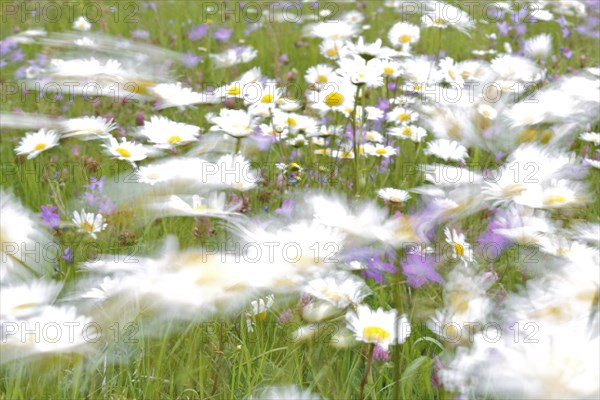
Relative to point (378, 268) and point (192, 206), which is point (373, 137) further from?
point (192, 206)

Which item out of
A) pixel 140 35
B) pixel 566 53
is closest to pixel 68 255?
pixel 140 35

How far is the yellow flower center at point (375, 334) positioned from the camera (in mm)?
441

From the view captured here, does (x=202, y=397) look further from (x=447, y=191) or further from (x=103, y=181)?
(x=103, y=181)

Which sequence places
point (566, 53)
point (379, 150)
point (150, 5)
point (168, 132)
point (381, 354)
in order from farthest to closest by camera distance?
1. point (150, 5)
2. point (566, 53)
3. point (379, 150)
4. point (168, 132)
5. point (381, 354)

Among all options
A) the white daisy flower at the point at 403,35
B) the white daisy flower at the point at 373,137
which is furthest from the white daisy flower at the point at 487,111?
the white daisy flower at the point at 403,35

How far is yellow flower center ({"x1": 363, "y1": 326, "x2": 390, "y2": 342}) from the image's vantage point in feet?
1.45

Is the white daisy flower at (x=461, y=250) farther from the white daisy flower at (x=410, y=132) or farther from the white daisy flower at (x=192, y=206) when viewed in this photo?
the white daisy flower at (x=410, y=132)

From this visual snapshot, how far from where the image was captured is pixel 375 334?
45 centimetres

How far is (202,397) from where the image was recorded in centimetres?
52

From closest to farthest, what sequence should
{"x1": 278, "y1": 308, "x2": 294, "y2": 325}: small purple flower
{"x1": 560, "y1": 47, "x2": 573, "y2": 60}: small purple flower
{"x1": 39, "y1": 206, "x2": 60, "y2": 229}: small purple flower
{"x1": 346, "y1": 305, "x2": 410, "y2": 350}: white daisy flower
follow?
1. {"x1": 346, "y1": 305, "x2": 410, "y2": 350}: white daisy flower
2. {"x1": 278, "y1": 308, "x2": 294, "y2": 325}: small purple flower
3. {"x1": 39, "y1": 206, "x2": 60, "y2": 229}: small purple flower
4. {"x1": 560, "y1": 47, "x2": 573, "y2": 60}: small purple flower

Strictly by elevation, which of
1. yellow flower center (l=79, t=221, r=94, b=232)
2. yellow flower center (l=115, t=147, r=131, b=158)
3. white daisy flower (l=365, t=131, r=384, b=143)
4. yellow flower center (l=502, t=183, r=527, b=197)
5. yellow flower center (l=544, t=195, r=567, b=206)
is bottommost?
white daisy flower (l=365, t=131, r=384, b=143)

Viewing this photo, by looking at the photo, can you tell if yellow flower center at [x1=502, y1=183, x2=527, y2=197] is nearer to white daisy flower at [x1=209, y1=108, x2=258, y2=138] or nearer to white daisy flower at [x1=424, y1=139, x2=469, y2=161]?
white daisy flower at [x1=209, y1=108, x2=258, y2=138]

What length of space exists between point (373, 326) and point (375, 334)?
1 centimetres

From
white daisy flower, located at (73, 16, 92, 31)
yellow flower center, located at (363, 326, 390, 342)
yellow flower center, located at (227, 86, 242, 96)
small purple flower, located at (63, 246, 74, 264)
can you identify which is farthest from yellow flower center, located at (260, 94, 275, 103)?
white daisy flower, located at (73, 16, 92, 31)
